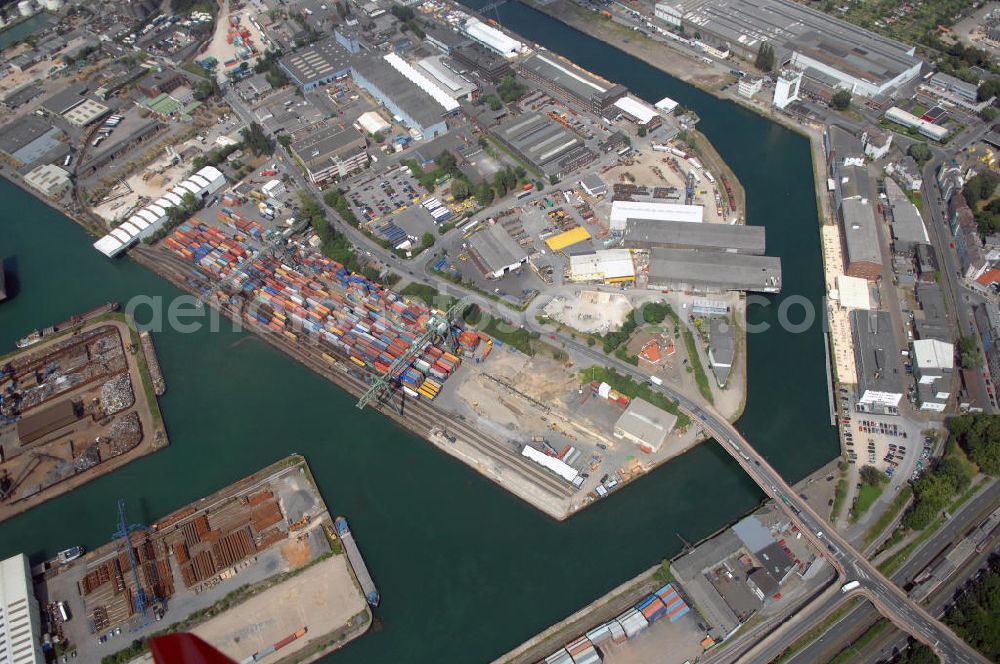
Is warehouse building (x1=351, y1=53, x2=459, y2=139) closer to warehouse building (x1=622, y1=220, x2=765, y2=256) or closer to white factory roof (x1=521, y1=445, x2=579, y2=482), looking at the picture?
warehouse building (x1=622, y1=220, x2=765, y2=256)

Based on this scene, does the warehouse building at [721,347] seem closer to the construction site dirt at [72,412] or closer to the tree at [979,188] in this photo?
the tree at [979,188]

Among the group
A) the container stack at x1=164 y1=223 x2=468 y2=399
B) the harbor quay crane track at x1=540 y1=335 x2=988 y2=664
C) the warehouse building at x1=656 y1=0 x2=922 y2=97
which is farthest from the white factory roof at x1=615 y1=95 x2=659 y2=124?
the harbor quay crane track at x1=540 y1=335 x2=988 y2=664

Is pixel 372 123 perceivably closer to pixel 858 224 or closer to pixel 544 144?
pixel 544 144

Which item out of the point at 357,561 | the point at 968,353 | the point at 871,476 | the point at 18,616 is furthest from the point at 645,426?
the point at 18,616

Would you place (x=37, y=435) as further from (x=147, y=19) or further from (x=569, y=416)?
(x=147, y=19)

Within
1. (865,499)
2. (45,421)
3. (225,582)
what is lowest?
(45,421)

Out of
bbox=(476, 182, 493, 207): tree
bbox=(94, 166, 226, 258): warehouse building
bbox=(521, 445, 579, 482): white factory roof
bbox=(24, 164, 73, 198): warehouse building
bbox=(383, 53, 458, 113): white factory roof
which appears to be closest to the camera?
bbox=(521, 445, 579, 482): white factory roof
